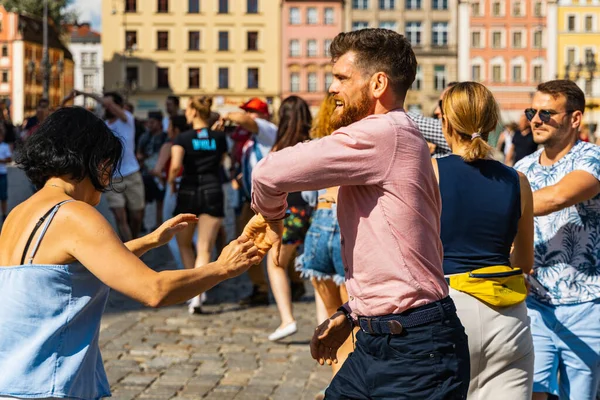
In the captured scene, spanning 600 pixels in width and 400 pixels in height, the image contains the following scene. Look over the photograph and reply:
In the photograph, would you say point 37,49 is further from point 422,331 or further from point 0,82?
point 422,331

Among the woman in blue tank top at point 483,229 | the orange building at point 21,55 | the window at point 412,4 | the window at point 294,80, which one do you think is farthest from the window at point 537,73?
the woman in blue tank top at point 483,229

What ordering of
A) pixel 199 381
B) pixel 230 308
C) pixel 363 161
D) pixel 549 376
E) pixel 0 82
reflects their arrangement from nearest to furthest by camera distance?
pixel 363 161
pixel 549 376
pixel 199 381
pixel 230 308
pixel 0 82

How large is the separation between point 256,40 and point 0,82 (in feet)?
105

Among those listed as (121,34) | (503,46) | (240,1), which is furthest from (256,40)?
(503,46)

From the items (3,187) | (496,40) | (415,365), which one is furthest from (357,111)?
(496,40)

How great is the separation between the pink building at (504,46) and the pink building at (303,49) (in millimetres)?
11315

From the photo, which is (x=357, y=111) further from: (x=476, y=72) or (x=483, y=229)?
(x=476, y=72)

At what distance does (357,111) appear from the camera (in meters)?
3.13

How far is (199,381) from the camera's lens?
271 inches

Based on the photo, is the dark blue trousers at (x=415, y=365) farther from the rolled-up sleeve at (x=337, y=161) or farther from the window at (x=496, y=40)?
the window at (x=496, y=40)

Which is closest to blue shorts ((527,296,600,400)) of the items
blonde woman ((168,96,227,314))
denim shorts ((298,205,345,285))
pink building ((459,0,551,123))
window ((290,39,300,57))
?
denim shorts ((298,205,345,285))

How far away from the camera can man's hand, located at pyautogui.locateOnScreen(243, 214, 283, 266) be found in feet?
10.8

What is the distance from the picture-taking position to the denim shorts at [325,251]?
21.8 ft

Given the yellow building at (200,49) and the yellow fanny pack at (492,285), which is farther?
the yellow building at (200,49)
